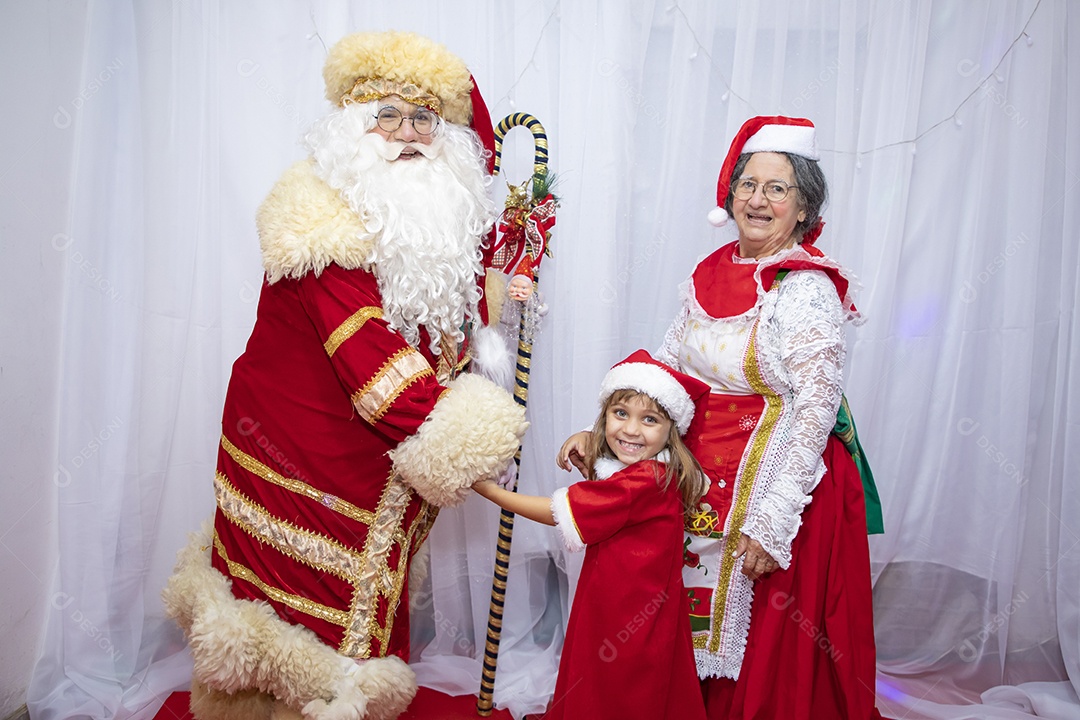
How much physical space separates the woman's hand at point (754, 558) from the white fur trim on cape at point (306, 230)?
1262 millimetres

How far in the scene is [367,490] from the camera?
7.40ft

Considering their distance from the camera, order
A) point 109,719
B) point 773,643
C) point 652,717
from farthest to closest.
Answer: point 109,719, point 773,643, point 652,717

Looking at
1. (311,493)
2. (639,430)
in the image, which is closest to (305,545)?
(311,493)

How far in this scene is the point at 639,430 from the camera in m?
2.19

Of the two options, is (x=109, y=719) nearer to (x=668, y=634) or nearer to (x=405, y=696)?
(x=405, y=696)

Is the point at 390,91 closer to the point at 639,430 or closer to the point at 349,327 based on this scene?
the point at 349,327

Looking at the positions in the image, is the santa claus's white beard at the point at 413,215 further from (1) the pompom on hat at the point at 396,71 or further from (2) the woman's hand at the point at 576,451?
(2) the woman's hand at the point at 576,451

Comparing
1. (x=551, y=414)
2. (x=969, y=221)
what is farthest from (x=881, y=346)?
(x=551, y=414)

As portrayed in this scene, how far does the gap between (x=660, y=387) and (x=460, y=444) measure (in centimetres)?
55

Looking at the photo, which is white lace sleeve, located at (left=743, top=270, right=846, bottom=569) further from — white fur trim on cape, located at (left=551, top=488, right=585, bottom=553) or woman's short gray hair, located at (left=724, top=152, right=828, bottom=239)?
white fur trim on cape, located at (left=551, top=488, right=585, bottom=553)

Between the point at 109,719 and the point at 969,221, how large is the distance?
11.5 feet

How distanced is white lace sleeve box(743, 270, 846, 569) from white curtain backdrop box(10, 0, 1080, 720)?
3.12 feet

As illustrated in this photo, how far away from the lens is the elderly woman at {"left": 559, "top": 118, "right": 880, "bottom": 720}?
2170mm

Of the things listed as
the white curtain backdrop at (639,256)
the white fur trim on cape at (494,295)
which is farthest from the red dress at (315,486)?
the white curtain backdrop at (639,256)
